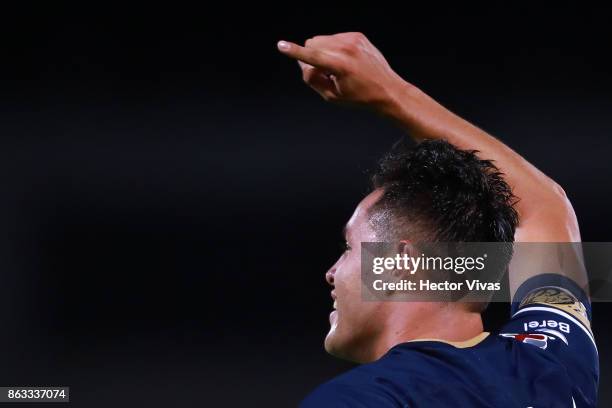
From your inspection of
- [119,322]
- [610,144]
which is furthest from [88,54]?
[610,144]

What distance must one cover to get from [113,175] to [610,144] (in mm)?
1766

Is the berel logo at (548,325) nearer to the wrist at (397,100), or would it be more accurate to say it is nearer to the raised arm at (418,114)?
the raised arm at (418,114)

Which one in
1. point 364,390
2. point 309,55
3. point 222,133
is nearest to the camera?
point 364,390

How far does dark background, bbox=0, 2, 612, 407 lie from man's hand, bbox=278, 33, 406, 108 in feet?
6.26

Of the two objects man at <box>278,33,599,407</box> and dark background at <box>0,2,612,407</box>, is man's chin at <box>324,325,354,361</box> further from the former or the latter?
dark background at <box>0,2,612,407</box>

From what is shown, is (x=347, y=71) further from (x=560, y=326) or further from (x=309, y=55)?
(x=560, y=326)

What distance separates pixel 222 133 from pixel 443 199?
231 cm

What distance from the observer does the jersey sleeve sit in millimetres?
946

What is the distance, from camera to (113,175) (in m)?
3.14

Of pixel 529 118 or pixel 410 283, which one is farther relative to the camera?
A: pixel 529 118

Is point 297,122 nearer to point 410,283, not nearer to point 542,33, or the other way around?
point 542,33

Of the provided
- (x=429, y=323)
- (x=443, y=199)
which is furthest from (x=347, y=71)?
(x=429, y=323)

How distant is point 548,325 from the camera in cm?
99

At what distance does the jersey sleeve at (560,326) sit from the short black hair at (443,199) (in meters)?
0.08
